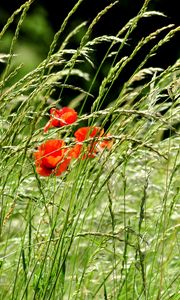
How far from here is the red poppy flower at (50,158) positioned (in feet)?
7.49

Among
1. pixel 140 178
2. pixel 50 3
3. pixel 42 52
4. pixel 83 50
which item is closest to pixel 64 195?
pixel 83 50

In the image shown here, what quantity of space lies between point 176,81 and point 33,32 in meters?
5.87

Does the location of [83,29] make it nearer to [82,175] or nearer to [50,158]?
[50,158]

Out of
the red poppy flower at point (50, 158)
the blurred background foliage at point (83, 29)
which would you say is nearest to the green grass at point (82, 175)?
the red poppy flower at point (50, 158)

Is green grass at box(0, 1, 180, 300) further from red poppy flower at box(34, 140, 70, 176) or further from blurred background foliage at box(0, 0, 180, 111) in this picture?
blurred background foliage at box(0, 0, 180, 111)

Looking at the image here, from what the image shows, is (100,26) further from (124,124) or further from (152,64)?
(124,124)

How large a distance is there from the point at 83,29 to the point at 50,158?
5.58 metres

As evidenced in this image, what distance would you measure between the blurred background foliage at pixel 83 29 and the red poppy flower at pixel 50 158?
16.5ft

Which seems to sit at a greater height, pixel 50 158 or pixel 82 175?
pixel 50 158

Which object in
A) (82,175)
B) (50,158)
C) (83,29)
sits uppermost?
(83,29)

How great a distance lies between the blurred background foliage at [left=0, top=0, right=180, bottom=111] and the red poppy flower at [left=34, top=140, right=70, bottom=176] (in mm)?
5025

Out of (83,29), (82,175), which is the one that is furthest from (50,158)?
(83,29)

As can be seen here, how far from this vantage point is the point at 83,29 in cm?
784

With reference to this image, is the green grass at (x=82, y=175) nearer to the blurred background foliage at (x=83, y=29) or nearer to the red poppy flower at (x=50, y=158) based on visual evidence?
the red poppy flower at (x=50, y=158)
